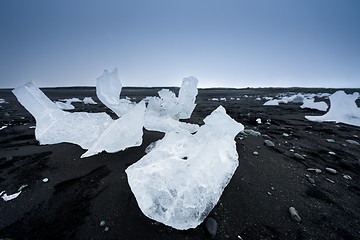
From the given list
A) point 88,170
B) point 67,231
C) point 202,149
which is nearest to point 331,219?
point 202,149

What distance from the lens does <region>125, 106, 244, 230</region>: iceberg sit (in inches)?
51.7

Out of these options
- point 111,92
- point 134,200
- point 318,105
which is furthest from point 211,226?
point 318,105

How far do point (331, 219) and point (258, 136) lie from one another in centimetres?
213

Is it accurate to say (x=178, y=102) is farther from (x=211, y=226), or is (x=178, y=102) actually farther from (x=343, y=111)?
(x=343, y=111)

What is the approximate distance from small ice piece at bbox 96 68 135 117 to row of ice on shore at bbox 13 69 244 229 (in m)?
0.02

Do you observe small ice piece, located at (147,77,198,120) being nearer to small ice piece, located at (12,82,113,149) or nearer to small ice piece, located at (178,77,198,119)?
small ice piece, located at (178,77,198,119)

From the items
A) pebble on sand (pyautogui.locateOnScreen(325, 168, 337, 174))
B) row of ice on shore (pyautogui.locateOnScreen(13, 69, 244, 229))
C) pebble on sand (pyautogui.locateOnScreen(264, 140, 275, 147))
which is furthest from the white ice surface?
row of ice on shore (pyautogui.locateOnScreen(13, 69, 244, 229))

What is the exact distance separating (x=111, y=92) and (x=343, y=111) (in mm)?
6578

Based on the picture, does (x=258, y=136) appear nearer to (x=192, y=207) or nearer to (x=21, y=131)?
(x=192, y=207)

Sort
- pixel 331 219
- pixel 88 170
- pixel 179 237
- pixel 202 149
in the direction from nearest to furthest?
pixel 179 237 < pixel 331 219 < pixel 202 149 < pixel 88 170

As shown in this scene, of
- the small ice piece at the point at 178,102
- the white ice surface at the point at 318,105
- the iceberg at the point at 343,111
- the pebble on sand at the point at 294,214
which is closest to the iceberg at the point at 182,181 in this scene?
the pebble on sand at the point at 294,214

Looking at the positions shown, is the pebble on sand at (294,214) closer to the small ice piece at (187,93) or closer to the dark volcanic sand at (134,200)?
the dark volcanic sand at (134,200)

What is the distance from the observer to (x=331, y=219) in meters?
1.52

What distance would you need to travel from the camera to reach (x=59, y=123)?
120 inches
